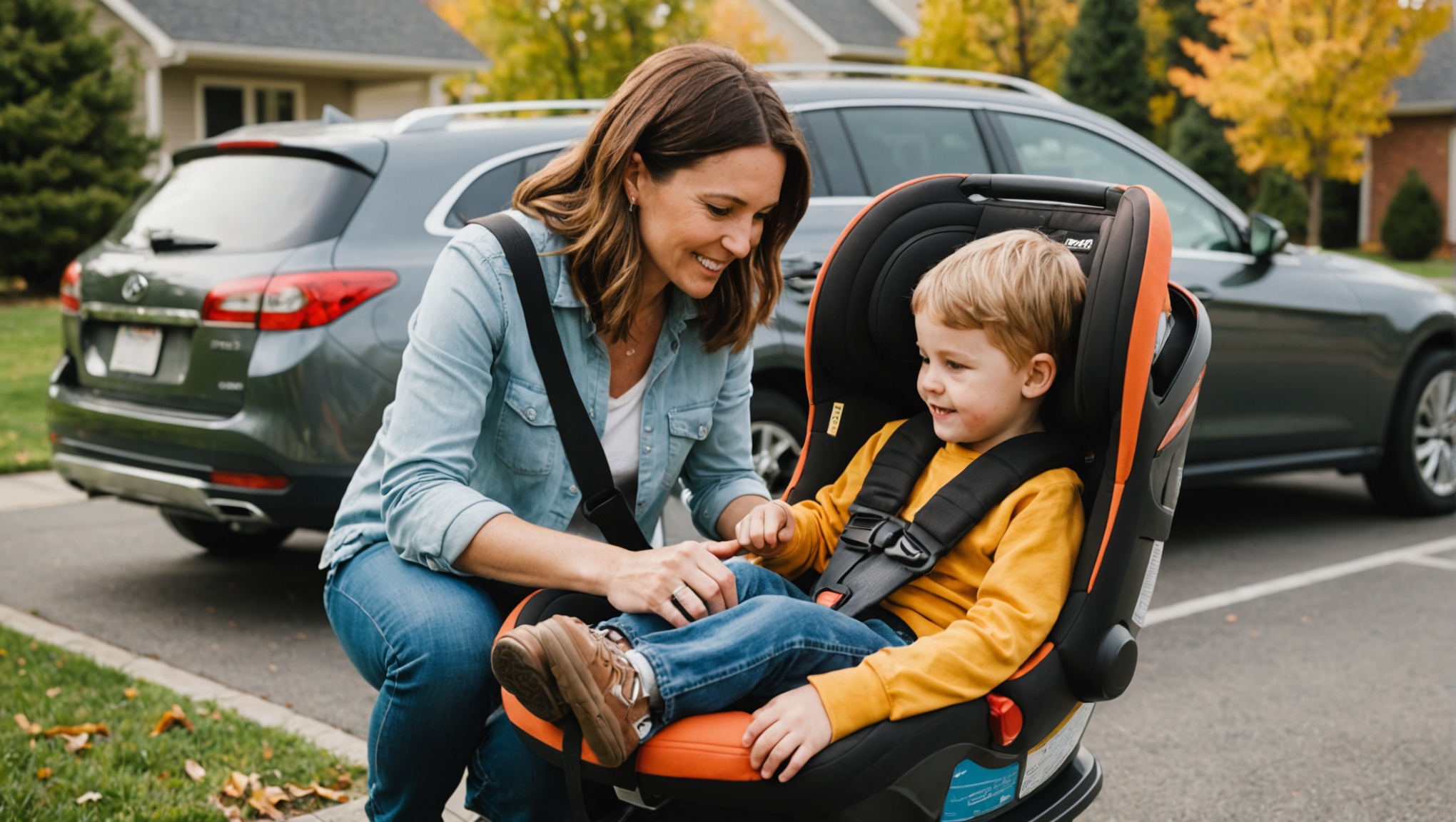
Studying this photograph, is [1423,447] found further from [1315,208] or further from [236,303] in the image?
[1315,208]

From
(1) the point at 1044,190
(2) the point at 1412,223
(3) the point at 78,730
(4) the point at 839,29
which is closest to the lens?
(1) the point at 1044,190

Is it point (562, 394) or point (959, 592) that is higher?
point (562, 394)

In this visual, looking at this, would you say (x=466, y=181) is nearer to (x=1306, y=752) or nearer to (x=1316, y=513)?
(x=1306, y=752)

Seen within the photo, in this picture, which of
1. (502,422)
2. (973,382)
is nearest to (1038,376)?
(973,382)

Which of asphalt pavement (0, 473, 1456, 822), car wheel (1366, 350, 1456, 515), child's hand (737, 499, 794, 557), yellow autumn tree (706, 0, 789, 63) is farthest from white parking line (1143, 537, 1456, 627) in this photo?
yellow autumn tree (706, 0, 789, 63)

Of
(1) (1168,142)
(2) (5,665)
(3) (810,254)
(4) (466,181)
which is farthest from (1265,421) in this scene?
(1) (1168,142)

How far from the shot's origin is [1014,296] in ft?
7.73

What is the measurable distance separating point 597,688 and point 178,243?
350 cm

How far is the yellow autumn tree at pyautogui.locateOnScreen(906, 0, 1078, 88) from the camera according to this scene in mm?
25859

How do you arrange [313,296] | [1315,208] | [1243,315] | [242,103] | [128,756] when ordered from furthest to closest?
[1315,208] < [242,103] < [1243,315] < [313,296] < [128,756]

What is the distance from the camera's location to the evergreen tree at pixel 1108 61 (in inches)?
1075

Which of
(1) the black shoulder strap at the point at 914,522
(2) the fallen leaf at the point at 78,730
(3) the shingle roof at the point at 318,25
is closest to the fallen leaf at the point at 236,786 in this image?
(2) the fallen leaf at the point at 78,730

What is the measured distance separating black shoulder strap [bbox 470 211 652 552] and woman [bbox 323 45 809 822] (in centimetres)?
3

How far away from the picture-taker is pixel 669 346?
9.00 feet
